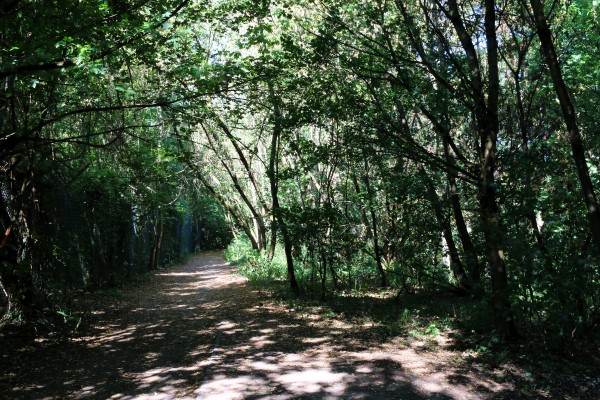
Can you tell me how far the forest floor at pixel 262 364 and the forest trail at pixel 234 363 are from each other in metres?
0.01

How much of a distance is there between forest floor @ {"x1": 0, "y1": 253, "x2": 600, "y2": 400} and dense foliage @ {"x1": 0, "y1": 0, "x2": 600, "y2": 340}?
0.85 m

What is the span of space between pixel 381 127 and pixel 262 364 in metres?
4.40

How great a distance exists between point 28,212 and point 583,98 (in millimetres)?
11291

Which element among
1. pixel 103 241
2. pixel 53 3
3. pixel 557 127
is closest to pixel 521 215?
pixel 557 127

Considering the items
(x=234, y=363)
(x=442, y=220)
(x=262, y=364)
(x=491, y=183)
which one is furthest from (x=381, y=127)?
(x=234, y=363)

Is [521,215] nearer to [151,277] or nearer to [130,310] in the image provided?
[130,310]

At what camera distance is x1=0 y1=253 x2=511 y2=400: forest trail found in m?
5.23

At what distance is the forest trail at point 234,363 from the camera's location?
5.23 m

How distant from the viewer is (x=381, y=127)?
8289 mm

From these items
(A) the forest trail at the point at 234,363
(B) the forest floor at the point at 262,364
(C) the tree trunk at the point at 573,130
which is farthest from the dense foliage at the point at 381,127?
(A) the forest trail at the point at 234,363

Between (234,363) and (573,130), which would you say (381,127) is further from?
(234,363)

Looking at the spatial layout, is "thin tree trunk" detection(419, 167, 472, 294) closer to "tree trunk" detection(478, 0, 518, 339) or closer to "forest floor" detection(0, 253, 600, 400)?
"forest floor" detection(0, 253, 600, 400)

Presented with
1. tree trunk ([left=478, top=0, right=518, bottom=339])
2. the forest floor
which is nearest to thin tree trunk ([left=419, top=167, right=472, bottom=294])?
the forest floor

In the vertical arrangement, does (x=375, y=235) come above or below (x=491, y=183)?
below
